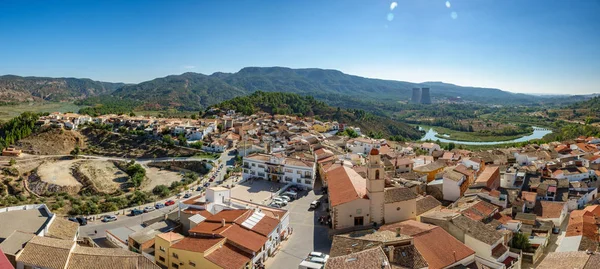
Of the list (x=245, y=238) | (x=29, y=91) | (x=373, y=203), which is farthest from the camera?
(x=29, y=91)

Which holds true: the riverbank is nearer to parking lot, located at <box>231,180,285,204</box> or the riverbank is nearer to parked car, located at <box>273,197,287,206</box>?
parking lot, located at <box>231,180,285,204</box>

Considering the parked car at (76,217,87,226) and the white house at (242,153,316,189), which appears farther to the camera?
the white house at (242,153,316,189)

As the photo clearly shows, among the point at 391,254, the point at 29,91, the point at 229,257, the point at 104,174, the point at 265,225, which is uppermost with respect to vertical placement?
the point at 29,91

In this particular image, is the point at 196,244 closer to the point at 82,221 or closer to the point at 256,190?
the point at 256,190

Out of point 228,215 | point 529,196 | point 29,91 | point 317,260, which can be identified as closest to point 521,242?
point 529,196

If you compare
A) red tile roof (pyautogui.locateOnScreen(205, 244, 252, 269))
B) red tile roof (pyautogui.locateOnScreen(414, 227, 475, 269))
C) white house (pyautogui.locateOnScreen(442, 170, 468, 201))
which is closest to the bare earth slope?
red tile roof (pyautogui.locateOnScreen(205, 244, 252, 269))

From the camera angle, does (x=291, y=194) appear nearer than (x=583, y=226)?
No

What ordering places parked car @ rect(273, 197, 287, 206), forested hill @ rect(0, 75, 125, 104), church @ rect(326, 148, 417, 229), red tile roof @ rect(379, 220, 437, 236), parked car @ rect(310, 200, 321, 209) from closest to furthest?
1. red tile roof @ rect(379, 220, 437, 236)
2. church @ rect(326, 148, 417, 229)
3. parked car @ rect(310, 200, 321, 209)
4. parked car @ rect(273, 197, 287, 206)
5. forested hill @ rect(0, 75, 125, 104)
